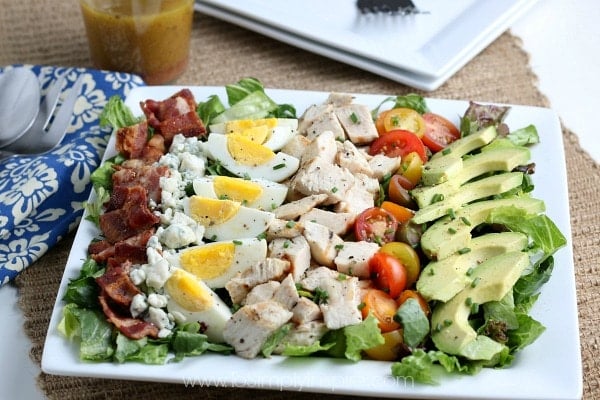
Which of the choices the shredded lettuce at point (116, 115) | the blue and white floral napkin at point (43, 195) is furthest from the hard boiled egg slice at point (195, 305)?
the shredded lettuce at point (116, 115)

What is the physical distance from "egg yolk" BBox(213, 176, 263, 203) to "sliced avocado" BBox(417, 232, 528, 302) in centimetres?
80

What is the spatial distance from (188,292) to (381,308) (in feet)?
2.34

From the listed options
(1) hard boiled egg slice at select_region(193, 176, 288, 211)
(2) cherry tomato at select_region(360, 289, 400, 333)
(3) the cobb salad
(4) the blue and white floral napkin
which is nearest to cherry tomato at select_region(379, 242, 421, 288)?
(3) the cobb salad

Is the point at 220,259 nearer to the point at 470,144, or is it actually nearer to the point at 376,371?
the point at 376,371

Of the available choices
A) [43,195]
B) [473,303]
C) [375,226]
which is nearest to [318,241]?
[375,226]

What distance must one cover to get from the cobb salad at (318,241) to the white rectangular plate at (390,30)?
2.59ft

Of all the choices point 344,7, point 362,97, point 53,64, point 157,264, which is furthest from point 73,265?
point 344,7

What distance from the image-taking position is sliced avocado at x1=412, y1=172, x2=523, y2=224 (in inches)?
133

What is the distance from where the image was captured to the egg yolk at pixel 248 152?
12.0 ft

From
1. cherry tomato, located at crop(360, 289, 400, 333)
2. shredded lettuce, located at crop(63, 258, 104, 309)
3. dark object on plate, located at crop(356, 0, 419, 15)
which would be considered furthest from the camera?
dark object on plate, located at crop(356, 0, 419, 15)

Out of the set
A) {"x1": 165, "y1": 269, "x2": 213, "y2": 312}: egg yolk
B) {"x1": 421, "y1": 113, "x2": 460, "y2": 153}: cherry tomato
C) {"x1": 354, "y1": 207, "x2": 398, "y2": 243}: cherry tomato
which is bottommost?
{"x1": 165, "y1": 269, "x2": 213, "y2": 312}: egg yolk

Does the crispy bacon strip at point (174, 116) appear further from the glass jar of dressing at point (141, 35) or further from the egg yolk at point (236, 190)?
the glass jar of dressing at point (141, 35)

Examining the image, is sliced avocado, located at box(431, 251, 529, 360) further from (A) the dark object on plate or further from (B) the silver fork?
(A) the dark object on plate

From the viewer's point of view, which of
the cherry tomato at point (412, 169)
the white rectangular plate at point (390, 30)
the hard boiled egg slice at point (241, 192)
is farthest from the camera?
the white rectangular plate at point (390, 30)
